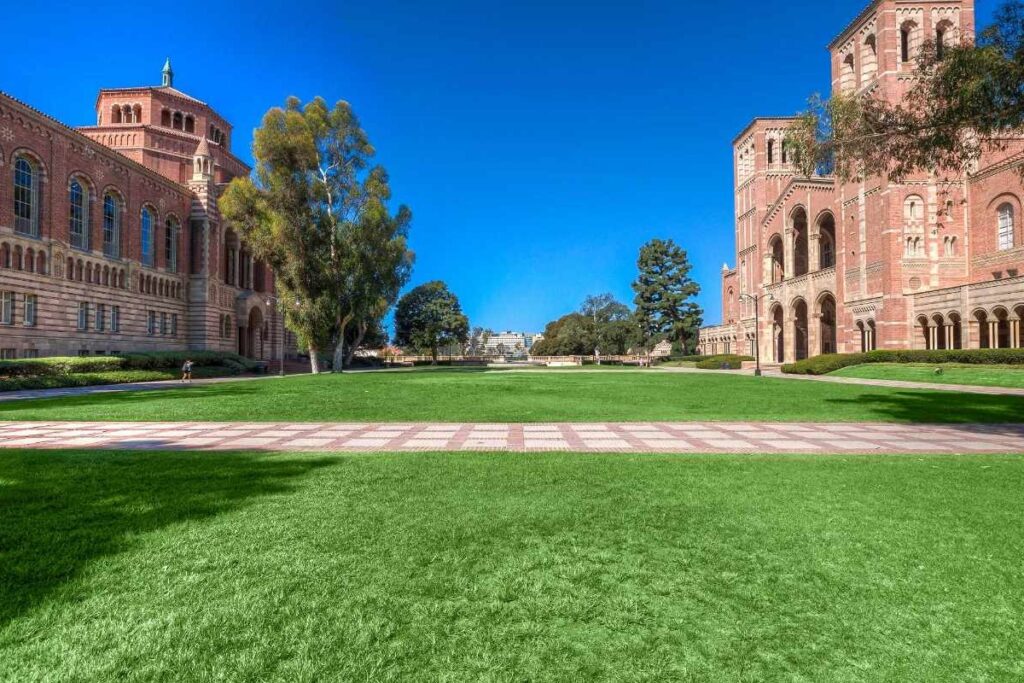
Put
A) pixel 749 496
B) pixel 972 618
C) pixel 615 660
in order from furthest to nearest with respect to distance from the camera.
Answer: pixel 749 496
pixel 972 618
pixel 615 660

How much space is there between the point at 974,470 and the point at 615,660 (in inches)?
262

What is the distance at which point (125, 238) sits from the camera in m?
38.3

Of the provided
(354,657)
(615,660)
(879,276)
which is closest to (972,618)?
(615,660)

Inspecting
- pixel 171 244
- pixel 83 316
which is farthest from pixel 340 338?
pixel 171 244

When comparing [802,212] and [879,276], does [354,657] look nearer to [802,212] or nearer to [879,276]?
[879,276]

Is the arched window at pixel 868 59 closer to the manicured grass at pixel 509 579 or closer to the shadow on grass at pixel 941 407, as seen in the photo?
the shadow on grass at pixel 941 407

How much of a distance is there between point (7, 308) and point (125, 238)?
10.8 metres

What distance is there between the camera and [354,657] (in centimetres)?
264

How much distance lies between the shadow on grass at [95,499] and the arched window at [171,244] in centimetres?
4249

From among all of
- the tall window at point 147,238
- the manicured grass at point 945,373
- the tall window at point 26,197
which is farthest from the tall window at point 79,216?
the manicured grass at point 945,373

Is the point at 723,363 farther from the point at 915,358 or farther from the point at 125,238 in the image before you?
the point at 125,238

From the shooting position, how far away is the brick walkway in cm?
845

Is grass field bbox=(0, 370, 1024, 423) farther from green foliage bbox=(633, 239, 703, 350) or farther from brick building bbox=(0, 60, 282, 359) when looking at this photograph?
green foliage bbox=(633, 239, 703, 350)

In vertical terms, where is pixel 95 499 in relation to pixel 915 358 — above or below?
below
